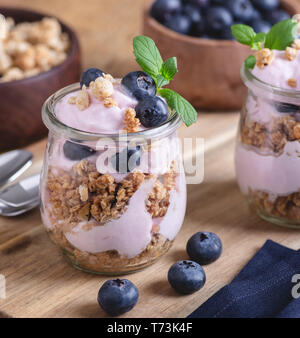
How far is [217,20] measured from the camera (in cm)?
163

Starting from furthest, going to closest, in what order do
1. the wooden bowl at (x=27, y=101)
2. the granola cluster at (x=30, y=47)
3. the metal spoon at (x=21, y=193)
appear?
the granola cluster at (x=30, y=47), the wooden bowl at (x=27, y=101), the metal spoon at (x=21, y=193)

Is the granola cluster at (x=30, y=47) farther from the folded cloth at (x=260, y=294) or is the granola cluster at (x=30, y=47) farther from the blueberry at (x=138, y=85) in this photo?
the folded cloth at (x=260, y=294)

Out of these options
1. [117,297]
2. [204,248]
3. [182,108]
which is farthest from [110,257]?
[182,108]

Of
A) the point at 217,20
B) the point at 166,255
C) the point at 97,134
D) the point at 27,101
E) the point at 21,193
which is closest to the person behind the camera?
the point at 97,134

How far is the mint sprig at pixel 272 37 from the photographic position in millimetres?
1129

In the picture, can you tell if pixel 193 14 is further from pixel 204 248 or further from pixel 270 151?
Result: pixel 204 248

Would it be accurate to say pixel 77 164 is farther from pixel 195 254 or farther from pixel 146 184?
pixel 195 254

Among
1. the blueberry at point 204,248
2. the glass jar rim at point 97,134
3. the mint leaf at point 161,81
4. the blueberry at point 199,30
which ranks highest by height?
the mint leaf at point 161,81

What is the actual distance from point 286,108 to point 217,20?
0.63 metres

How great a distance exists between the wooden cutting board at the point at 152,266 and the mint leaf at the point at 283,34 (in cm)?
37

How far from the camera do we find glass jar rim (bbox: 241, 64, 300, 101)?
42.1 inches

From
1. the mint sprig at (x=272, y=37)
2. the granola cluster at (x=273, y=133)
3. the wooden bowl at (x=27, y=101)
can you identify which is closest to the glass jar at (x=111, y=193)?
the granola cluster at (x=273, y=133)
